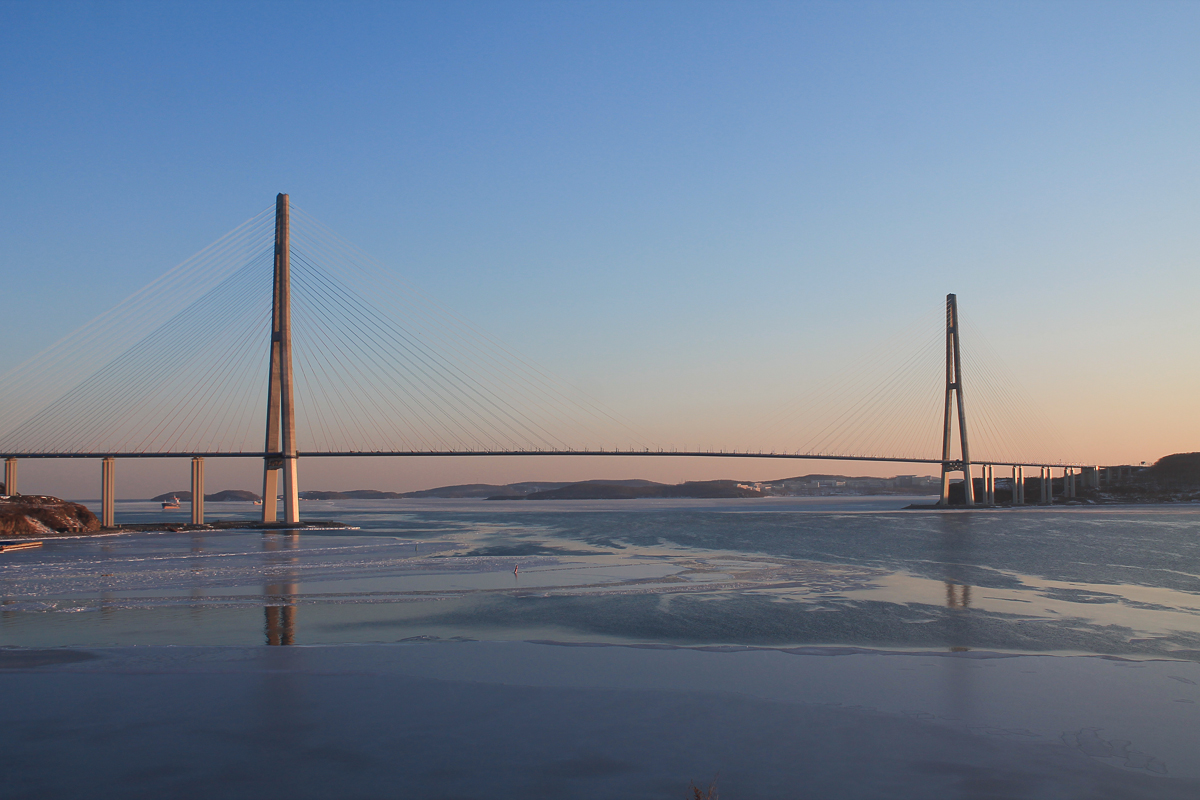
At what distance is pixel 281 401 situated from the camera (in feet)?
151

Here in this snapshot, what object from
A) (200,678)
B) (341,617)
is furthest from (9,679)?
(341,617)

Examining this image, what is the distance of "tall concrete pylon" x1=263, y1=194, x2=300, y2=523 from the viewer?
46.0 meters

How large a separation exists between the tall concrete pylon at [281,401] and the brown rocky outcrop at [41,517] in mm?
10793

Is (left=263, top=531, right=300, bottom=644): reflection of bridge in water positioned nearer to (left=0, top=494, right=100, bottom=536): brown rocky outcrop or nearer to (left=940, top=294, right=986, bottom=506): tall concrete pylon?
(left=0, top=494, right=100, bottom=536): brown rocky outcrop

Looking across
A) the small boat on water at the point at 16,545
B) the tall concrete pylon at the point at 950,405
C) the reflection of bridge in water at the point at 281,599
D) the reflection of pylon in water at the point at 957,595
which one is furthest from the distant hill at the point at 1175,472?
the small boat on water at the point at 16,545

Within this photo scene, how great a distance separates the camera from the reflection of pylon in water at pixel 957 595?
552 inches

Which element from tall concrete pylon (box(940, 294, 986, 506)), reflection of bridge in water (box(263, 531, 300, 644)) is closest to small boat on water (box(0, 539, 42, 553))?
reflection of bridge in water (box(263, 531, 300, 644))

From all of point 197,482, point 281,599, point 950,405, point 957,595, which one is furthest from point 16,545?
point 950,405

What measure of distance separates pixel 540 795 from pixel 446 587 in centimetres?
1240

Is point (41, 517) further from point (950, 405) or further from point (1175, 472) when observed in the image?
point (1175, 472)

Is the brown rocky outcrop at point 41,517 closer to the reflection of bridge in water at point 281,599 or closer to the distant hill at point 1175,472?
the reflection of bridge in water at point 281,599

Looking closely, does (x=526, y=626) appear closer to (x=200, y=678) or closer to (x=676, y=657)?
(x=676, y=657)

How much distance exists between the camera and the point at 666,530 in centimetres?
4278

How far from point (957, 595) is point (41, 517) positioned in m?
49.2
